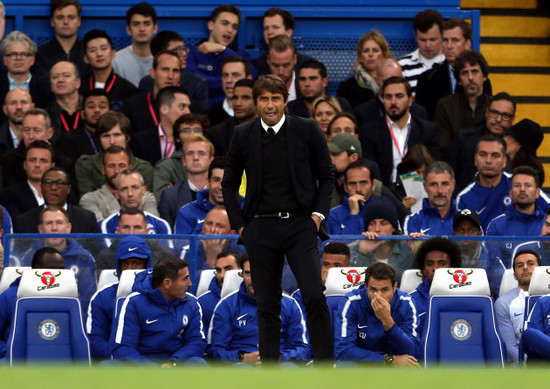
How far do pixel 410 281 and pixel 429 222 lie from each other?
3.46ft

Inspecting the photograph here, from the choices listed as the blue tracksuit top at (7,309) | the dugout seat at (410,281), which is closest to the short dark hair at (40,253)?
the blue tracksuit top at (7,309)

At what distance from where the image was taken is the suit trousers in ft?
24.2

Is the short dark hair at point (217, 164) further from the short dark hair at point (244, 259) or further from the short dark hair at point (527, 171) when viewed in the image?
the short dark hair at point (527, 171)

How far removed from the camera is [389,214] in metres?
11.0

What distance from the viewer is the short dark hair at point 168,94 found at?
12664 mm

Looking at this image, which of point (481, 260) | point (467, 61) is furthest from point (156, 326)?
point (467, 61)

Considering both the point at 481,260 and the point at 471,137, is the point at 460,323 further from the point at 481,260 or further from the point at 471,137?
the point at 471,137

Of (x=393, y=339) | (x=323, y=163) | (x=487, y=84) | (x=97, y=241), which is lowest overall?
(x=393, y=339)

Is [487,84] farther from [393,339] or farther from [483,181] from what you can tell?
[393,339]

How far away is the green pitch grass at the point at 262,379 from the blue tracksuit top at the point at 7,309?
5.93 m

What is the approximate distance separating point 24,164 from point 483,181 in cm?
435

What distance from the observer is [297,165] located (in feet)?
24.5

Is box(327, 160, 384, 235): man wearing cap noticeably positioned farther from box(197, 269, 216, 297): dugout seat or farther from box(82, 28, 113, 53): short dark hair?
box(82, 28, 113, 53): short dark hair

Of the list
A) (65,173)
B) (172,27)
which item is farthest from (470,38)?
(65,173)
